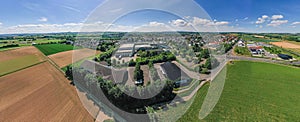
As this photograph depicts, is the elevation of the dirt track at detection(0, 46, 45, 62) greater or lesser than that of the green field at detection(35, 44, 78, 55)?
lesser

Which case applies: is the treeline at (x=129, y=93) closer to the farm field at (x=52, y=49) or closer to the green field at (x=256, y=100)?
the green field at (x=256, y=100)

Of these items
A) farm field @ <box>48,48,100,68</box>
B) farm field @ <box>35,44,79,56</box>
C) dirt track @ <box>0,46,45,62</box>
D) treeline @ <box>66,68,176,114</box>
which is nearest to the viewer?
treeline @ <box>66,68,176,114</box>

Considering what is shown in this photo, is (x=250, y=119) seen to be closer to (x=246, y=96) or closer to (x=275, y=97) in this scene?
(x=246, y=96)

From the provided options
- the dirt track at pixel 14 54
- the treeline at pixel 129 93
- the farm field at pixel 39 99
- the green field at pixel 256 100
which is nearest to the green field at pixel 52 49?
the dirt track at pixel 14 54

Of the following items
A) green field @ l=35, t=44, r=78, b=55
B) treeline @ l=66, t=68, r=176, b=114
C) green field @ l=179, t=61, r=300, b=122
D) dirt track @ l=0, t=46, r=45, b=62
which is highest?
green field @ l=35, t=44, r=78, b=55

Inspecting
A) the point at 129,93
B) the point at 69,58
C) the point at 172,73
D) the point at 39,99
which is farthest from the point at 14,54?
the point at 172,73

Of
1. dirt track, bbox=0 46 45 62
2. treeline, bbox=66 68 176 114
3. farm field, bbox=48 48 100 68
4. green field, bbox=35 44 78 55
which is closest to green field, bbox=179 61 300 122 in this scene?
treeline, bbox=66 68 176 114

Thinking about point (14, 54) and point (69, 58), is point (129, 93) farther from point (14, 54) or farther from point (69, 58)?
point (14, 54)

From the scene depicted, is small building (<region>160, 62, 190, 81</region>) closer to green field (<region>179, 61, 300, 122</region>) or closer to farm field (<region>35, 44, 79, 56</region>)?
green field (<region>179, 61, 300, 122</region>)
